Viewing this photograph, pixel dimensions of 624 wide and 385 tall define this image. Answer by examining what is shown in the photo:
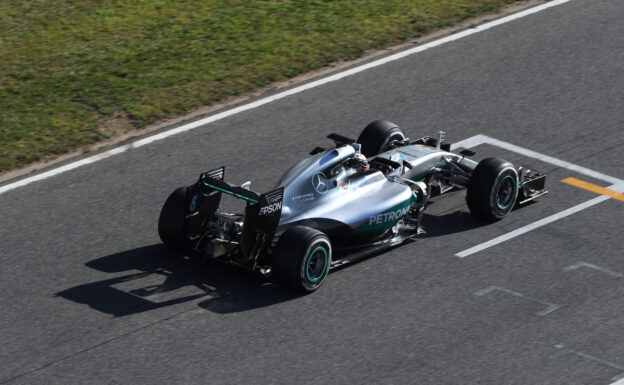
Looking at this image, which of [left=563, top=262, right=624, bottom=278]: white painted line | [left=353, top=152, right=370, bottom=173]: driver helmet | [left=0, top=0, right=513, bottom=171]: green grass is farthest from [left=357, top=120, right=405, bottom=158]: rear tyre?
[left=0, top=0, right=513, bottom=171]: green grass

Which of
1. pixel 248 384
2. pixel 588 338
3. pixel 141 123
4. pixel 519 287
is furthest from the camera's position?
pixel 141 123

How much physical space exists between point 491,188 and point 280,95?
14.7 ft

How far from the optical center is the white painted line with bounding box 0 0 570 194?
1312 centimetres

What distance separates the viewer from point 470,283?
34.8ft

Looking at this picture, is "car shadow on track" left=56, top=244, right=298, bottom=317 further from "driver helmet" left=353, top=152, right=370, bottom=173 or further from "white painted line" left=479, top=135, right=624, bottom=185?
"white painted line" left=479, top=135, right=624, bottom=185

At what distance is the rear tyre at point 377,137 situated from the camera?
41.2ft

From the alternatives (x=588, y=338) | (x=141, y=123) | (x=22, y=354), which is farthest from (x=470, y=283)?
(x=141, y=123)

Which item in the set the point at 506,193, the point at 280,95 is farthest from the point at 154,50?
the point at 506,193

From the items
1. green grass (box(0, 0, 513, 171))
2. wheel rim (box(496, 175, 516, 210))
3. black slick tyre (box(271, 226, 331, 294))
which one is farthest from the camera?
green grass (box(0, 0, 513, 171))

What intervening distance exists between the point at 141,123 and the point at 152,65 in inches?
60.8

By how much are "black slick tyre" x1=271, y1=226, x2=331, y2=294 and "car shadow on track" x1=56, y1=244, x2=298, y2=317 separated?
8.6 inches

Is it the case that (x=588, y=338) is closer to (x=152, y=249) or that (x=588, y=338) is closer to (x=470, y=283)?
(x=470, y=283)

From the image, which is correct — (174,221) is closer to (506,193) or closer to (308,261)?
(308,261)

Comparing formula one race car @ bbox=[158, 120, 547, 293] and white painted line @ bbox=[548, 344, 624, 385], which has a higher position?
formula one race car @ bbox=[158, 120, 547, 293]
